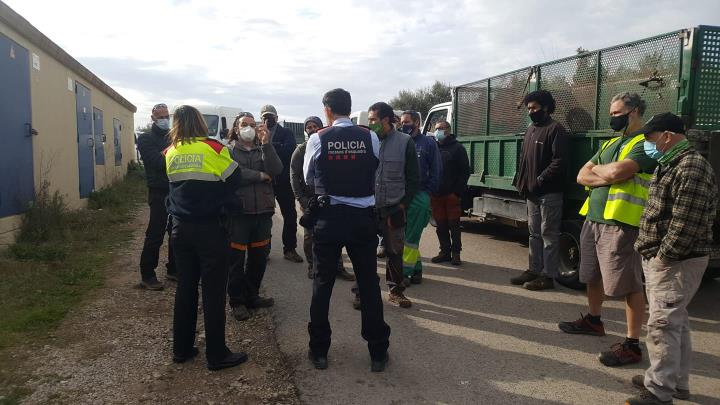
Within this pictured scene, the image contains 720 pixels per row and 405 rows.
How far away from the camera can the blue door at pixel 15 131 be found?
647cm

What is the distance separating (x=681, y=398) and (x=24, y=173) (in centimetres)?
783

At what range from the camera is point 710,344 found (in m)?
4.08

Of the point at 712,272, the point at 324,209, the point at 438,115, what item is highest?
the point at 438,115

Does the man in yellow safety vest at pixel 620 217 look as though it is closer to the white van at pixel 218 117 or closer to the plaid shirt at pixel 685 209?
the plaid shirt at pixel 685 209

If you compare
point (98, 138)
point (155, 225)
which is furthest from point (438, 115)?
point (98, 138)

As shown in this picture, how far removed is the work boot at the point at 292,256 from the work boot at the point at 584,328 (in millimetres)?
3577

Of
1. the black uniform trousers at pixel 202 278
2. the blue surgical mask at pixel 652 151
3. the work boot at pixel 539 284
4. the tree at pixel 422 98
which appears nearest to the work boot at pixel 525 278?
the work boot at pixel 539 284

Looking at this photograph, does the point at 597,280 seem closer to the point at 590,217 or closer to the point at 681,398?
the point at 590,217

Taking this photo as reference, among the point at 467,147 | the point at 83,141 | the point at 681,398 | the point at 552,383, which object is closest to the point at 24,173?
the point at 83,141

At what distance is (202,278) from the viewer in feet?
11.9

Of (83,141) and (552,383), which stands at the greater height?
(83,141)

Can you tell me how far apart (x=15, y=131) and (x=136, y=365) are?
15.9 feet

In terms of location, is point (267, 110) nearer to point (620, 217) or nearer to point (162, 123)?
point (162, 123)

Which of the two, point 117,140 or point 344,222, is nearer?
point 344,222
